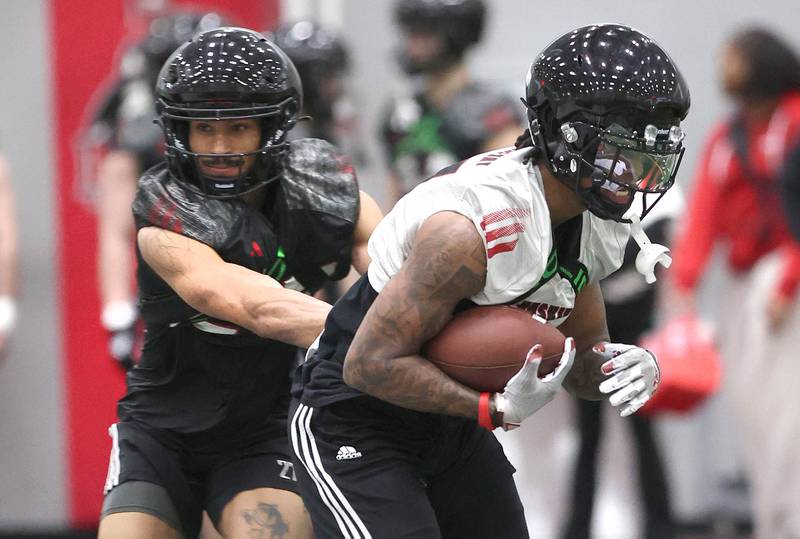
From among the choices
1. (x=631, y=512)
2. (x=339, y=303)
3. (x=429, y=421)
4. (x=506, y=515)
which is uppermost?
(x=339, y=303)

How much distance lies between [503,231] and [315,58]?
2724 millimetres

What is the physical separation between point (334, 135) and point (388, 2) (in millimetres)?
807

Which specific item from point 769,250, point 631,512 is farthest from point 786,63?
point 631,512

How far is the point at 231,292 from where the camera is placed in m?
2.88

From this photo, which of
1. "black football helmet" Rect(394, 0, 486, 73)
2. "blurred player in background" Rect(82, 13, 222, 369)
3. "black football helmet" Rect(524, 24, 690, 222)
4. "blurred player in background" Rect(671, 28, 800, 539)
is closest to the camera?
"black football helmet" Rect(524, 24, 690, 222)

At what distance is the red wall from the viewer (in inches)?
222

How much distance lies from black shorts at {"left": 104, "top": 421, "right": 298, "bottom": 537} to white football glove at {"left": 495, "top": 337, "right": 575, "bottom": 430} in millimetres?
719

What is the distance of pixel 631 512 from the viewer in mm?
5836

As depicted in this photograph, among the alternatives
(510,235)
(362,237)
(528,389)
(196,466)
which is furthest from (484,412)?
(196,466)

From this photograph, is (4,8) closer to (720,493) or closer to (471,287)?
(720,493)

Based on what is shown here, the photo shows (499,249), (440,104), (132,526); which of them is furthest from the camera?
(440,104)

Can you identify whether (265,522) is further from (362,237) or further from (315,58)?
(315,58)

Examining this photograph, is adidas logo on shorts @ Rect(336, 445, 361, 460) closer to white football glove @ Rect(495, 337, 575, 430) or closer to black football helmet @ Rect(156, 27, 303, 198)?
white football glove @ Rect(495, 337, 575, 430)

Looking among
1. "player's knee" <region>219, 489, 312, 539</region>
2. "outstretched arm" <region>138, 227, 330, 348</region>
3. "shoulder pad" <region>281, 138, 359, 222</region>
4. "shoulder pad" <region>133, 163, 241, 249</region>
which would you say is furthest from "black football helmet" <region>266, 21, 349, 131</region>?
"player's knee" <region>219, 489, 312, 539</region>
